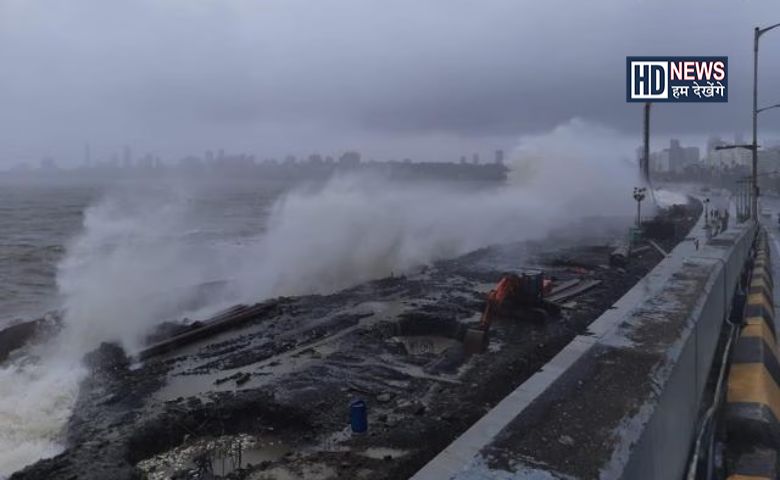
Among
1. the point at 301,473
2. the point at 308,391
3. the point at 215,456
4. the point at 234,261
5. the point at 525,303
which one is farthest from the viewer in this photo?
the point at 234,261

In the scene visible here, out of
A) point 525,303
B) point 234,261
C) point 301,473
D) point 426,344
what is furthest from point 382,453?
point 234,261

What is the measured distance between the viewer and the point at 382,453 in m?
7.15

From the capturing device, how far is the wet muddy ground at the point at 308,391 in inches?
283

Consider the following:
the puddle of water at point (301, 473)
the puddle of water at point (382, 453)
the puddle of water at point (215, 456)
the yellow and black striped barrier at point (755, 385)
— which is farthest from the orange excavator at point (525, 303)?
the puddle of water at point (301, 473)

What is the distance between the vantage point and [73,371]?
452 inches

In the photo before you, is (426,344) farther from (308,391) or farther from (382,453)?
(382,453)

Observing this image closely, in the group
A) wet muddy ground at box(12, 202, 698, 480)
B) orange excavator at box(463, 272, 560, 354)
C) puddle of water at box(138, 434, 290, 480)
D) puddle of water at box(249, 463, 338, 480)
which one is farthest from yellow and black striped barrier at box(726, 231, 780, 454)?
puddle of water at box(138, 434, 290, 480)

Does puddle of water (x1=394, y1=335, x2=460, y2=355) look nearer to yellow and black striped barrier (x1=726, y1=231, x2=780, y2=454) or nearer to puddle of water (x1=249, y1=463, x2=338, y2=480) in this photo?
puddle of water (x1=249, y1=463, x2=338, y2=480)

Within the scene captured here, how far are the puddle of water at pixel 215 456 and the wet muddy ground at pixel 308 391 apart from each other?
2 cm

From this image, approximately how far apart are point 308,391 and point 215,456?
2.06 metres

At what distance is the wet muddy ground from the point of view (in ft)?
23.6

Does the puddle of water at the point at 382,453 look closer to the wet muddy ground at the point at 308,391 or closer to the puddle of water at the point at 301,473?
the wet muddy ground at the point at 308,391

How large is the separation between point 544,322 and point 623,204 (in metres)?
44.3

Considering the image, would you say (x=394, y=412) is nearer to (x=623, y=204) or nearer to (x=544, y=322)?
(x=544, y=322)
